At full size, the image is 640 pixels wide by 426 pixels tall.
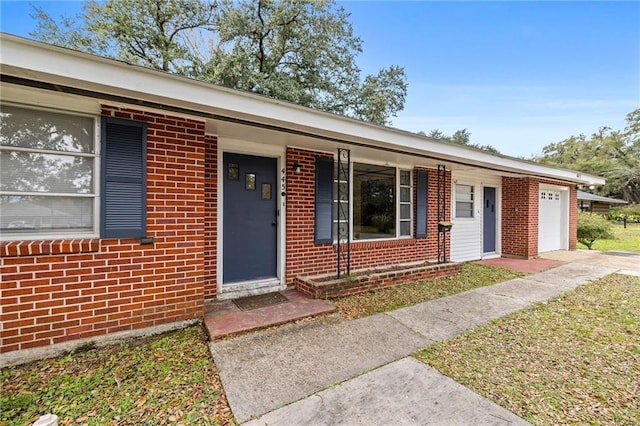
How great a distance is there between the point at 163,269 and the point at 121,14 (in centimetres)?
1223

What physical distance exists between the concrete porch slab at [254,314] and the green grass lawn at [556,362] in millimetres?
1503

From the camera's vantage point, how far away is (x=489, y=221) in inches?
318

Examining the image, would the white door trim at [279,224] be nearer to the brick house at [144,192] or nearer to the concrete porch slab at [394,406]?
the brick house at [144,192]

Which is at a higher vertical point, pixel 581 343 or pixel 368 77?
pixel 368 77

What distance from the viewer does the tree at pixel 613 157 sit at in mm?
29122

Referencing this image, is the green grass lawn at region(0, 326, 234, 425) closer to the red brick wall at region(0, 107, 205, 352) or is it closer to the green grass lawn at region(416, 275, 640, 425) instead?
the red brick wall at region(0, 107, 205, 352)

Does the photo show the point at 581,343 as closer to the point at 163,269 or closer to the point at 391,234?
the point at 391,234

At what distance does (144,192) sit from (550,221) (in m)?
11.3

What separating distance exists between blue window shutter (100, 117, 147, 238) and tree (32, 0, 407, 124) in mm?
8554

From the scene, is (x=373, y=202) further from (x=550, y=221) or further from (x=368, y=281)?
(x=550, y=221)

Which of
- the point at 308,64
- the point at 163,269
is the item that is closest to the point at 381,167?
the point at 163,269

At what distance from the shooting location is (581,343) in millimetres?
2961

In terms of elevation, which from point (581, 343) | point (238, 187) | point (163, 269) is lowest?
point (581, 343)

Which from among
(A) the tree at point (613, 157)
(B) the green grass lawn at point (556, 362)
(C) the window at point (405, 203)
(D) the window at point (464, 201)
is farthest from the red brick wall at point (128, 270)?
(A) the tree at point (613, 157)
